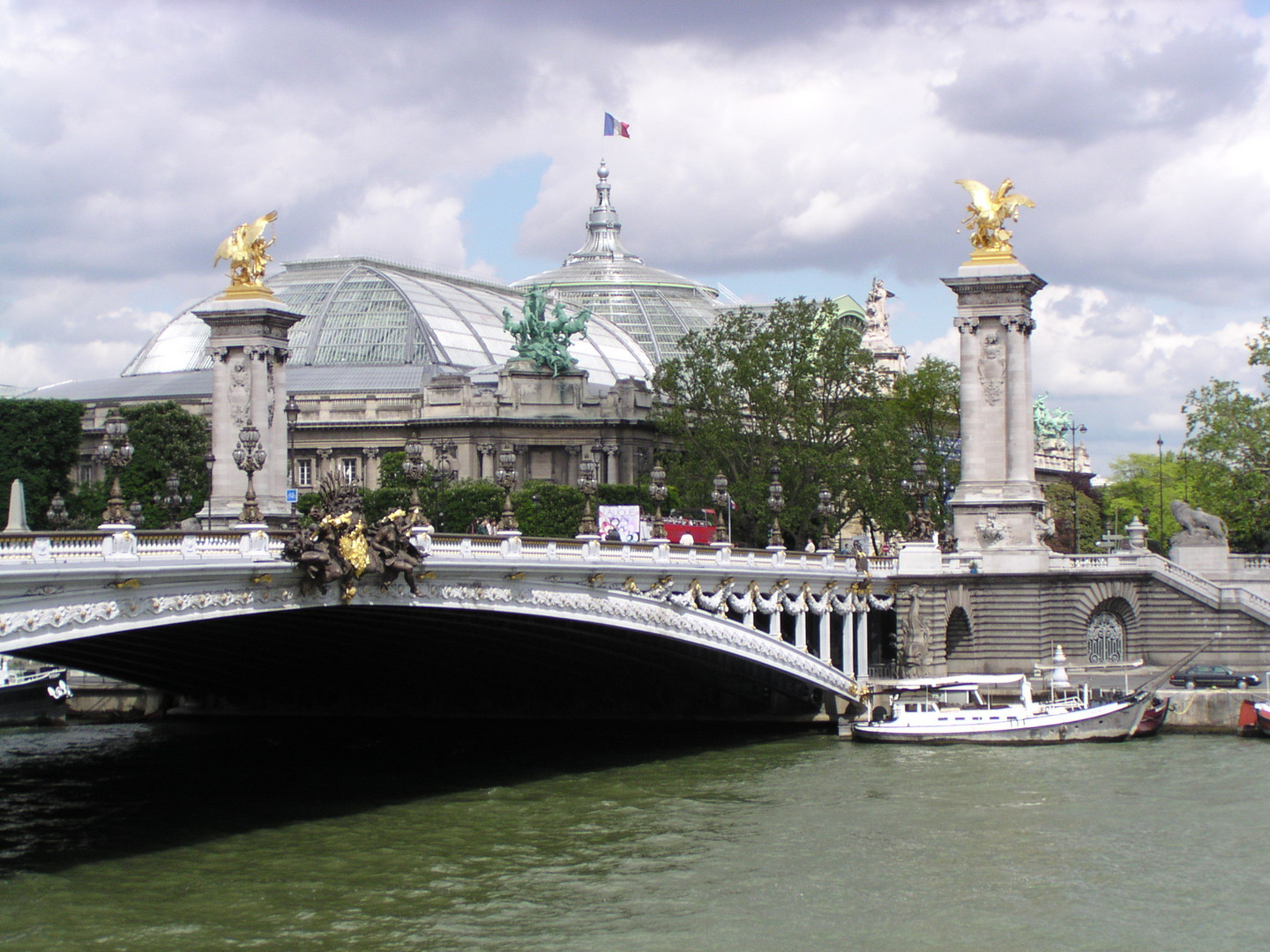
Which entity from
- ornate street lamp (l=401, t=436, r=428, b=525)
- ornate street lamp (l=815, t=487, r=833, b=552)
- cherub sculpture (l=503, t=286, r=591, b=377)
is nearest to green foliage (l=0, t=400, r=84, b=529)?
cherub sculpture (l=503, t=286, r=591, b=377)

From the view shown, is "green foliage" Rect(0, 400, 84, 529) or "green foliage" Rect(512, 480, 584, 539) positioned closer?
"green foliage" Rect(0, 400, 84, 529)

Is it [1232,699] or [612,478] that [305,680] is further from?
[612,478]

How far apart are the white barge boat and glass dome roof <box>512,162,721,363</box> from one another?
261ft

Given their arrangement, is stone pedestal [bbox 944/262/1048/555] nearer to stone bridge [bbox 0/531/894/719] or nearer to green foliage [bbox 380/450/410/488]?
stone bridge [bbox 0/531/894/719]

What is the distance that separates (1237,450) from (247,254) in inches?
1576

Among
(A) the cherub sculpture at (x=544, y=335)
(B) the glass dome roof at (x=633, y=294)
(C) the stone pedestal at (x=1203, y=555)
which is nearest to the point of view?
(C) the stone pedestal at (x=1203, y=555)

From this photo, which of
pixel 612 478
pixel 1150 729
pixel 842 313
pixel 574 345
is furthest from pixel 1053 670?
pixel 842 313

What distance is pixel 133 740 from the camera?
57781 mm

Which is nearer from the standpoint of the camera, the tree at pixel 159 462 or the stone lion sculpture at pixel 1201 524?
the stone lion sculpture at pixel 1201 524

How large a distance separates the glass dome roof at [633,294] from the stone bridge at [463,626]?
71.7 m

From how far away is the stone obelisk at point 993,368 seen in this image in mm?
65812

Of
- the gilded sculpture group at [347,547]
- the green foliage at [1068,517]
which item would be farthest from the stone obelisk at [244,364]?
the green foliage at [1068,517]

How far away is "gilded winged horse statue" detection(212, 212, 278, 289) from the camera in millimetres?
73375

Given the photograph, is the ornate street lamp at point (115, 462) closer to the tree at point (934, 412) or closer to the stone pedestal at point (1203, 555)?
the stone pedestal at point (1203, 555)
